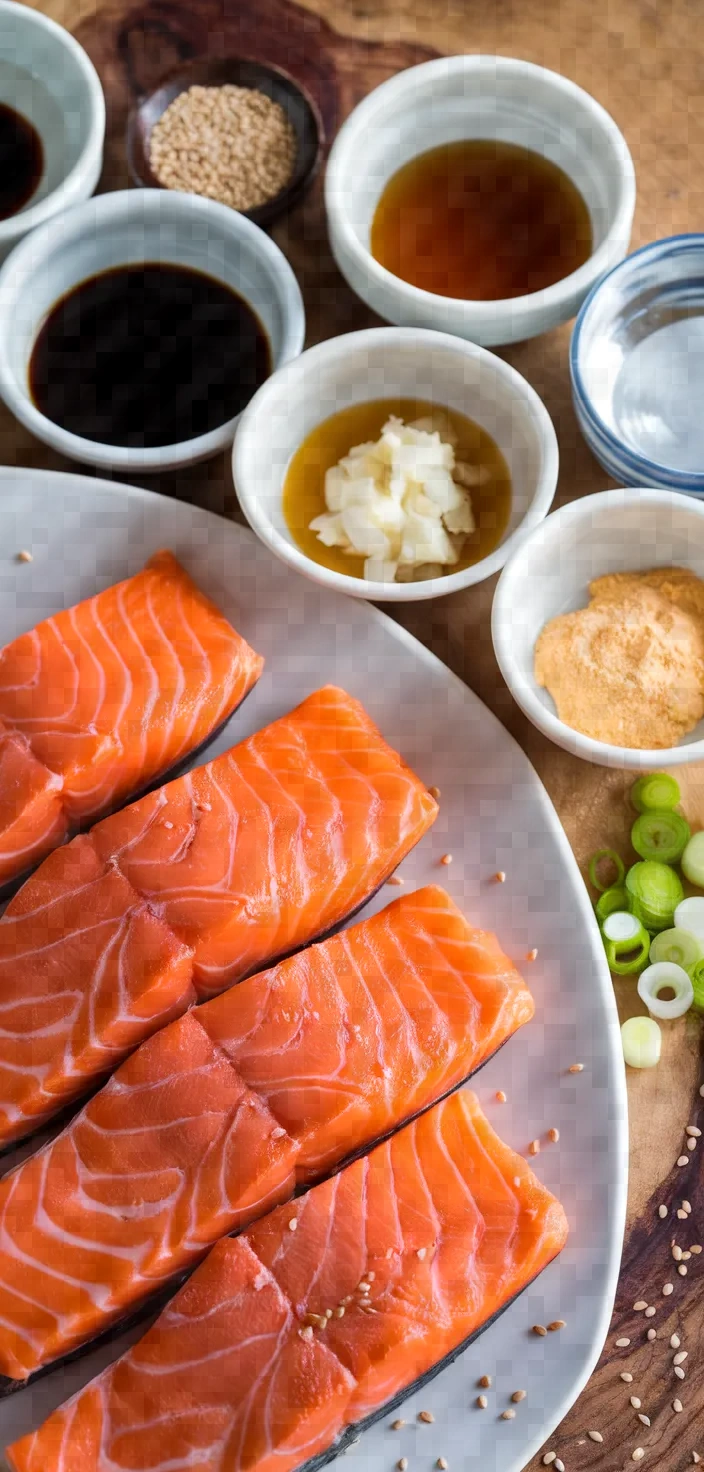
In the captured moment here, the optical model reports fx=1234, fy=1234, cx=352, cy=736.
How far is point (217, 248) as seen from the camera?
3.16 metres

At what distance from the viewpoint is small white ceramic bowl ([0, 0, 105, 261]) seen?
3.06 m

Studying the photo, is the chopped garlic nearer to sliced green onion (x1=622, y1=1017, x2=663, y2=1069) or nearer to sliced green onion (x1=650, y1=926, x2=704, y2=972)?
sliced green onion (x1=650, y1=926, x2=704, y2=972)

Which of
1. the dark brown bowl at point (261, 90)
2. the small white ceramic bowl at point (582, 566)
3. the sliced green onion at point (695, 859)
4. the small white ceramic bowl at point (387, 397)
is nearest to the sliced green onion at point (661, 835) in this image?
the sliced green onion at point (695, 859)

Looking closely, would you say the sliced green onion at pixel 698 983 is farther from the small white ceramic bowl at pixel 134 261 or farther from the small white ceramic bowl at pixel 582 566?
the small white ceramic bowl at pixel 134 261

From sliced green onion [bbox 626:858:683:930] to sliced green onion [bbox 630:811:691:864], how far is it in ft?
0.10

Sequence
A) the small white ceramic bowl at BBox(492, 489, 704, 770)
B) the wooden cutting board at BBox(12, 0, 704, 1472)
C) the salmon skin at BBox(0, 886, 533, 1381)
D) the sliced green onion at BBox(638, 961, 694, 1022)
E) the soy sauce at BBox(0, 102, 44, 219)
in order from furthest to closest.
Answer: the soy sauce at BBox(0, 102, 44, 219) < the wooden cutting board at BBox(12, 0, 704, 1472) < the sliced green onion at BBox(638, 961, 694, 1022) < the small white ceramic bowl at BBox(492, 489, 704, 770) < the salmon skin at BBox(0, 886, 533, 1381)

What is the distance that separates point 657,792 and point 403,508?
934mm

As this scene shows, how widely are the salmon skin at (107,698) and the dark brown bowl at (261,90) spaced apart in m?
1.04

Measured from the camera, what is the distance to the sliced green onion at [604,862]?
10.0 ft

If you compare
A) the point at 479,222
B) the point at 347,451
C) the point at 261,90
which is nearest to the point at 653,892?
the point at 347,451

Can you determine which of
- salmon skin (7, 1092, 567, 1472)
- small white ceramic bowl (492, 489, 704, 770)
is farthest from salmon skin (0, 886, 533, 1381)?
small white ceramic bowl (492, 489, 704, 770)

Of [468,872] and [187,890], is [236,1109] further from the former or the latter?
[468,872]

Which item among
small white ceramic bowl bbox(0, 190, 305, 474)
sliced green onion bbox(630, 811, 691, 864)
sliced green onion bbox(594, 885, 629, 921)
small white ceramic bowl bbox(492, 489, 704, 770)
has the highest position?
small white ceramic bowl bbox(0, 190, 305, 474)

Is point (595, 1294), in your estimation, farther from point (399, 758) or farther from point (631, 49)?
point (631, 49)
